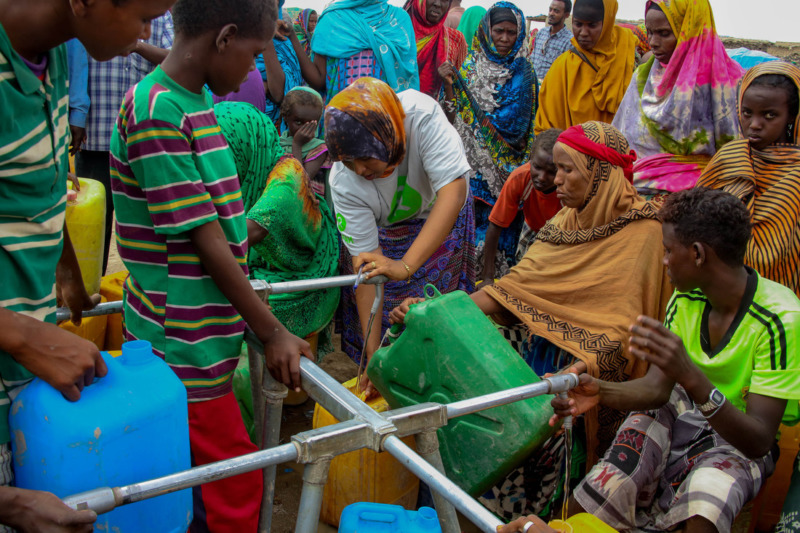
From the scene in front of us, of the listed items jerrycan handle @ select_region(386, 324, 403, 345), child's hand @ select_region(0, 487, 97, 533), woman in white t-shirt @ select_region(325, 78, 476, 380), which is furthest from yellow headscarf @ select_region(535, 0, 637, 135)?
child's hand @ select_region(0, 487, 97, 533)

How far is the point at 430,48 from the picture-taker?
6.00 m

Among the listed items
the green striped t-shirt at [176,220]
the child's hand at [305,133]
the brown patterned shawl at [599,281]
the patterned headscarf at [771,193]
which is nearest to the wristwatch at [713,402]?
the brown patterned shawl at [599,281]

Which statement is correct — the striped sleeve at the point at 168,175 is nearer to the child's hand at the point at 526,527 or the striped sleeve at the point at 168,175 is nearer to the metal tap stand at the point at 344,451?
the metal tap stand at the point at 344,451

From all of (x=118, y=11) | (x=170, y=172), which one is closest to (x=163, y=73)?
(x=170, y=172)

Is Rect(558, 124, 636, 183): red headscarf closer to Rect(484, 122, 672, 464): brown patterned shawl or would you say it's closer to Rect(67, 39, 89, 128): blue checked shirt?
Rect(484, 122, 672, 464): brown patterned shawl

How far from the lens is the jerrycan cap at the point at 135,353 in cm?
148

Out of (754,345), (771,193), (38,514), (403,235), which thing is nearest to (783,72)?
(771,193)

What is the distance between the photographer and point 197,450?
1.99 meters

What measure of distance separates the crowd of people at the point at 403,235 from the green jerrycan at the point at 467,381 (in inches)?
4.9

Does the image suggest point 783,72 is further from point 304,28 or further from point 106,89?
point 304,28

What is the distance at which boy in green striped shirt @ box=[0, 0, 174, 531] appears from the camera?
1.28 m

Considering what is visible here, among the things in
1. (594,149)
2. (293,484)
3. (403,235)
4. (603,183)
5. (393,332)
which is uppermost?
(594,149)

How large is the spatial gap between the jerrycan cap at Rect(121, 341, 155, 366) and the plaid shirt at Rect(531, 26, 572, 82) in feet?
21.2

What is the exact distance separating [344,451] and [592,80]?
426cm
